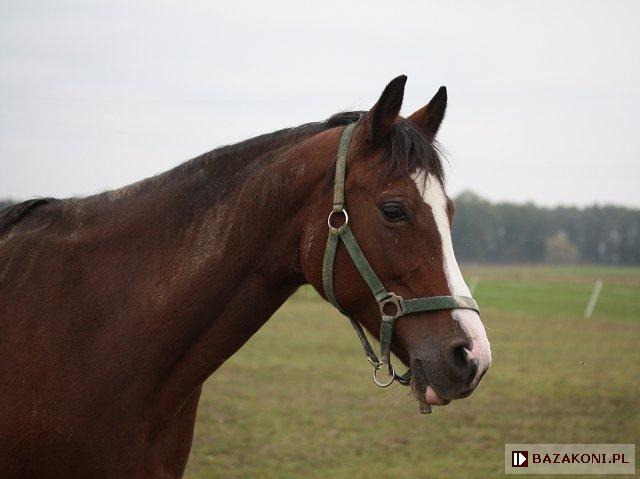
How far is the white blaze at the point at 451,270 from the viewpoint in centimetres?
242

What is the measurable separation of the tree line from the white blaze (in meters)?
40.4

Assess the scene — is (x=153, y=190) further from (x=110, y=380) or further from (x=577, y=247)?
(x=577, y=247)

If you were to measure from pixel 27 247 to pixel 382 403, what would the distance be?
26.0ft

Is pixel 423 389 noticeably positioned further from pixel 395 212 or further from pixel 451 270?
pixel 395 212

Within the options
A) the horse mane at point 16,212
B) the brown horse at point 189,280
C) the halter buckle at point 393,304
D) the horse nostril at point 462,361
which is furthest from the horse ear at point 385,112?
the horse mane at point 16,212

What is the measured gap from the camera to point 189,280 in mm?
2861

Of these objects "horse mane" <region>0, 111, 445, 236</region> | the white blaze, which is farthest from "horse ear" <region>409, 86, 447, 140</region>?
the white blaze

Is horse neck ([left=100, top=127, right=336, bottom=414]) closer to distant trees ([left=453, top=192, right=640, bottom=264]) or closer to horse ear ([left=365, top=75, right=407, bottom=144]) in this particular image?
horse ear ([left=365, top=75, right=407, bottom=144])

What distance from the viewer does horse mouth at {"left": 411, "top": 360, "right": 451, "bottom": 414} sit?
2504mm

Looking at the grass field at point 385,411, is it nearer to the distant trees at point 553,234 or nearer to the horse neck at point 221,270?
the horse neck at point 221,270

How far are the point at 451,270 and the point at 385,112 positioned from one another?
720mm

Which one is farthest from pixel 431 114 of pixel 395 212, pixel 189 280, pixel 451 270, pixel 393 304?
pixel 189 280

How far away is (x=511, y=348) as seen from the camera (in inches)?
633

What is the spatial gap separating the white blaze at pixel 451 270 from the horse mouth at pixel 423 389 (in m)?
0.20
